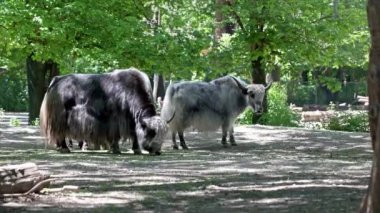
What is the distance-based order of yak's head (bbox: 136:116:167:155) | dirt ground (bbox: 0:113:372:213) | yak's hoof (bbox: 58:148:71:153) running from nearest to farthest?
1. dirt ground (bbox: 0:113:372:213)
2. yak's head (bbox: 136:116:167:155)
3. yak's hoof (bbox: 58:148:71:153)

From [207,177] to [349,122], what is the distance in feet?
54.0

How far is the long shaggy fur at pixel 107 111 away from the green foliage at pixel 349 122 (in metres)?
11.5

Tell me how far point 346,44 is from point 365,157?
15.5m

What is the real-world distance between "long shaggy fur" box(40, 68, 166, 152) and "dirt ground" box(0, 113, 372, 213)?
49 cm

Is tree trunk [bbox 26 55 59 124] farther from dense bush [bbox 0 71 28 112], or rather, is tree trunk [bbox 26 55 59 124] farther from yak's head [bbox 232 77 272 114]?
dense bush [bbox 0 71 28 112]

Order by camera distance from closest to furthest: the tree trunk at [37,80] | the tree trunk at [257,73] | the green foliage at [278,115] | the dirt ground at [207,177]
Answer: the dirt ground at [207,177] → the tree trunk at [257,73] → the green foliage at [278,115] → the tree trunk at [37,80]

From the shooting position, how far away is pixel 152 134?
1703 centimetres

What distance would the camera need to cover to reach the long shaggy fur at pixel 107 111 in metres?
17.2

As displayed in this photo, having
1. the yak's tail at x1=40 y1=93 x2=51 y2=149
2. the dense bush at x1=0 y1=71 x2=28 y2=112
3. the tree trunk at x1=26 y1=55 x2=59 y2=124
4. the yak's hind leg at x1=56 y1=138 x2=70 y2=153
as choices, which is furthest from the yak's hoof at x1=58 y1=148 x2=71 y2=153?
the dense bush at x1=0 y1=71 x2=28 y2=112

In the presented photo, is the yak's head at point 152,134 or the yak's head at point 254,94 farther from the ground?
the yak's head at point 254,94

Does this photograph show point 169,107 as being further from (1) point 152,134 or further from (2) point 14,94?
(2) point 14,94

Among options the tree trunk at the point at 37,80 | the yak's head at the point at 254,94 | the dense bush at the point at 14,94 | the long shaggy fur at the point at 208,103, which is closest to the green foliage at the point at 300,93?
the dense bush at the point at 14,94

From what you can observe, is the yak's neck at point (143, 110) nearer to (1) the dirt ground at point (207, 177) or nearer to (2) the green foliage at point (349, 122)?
(1) the dirt ground at point (207, 177)

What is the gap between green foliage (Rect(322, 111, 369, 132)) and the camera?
2711 cm
